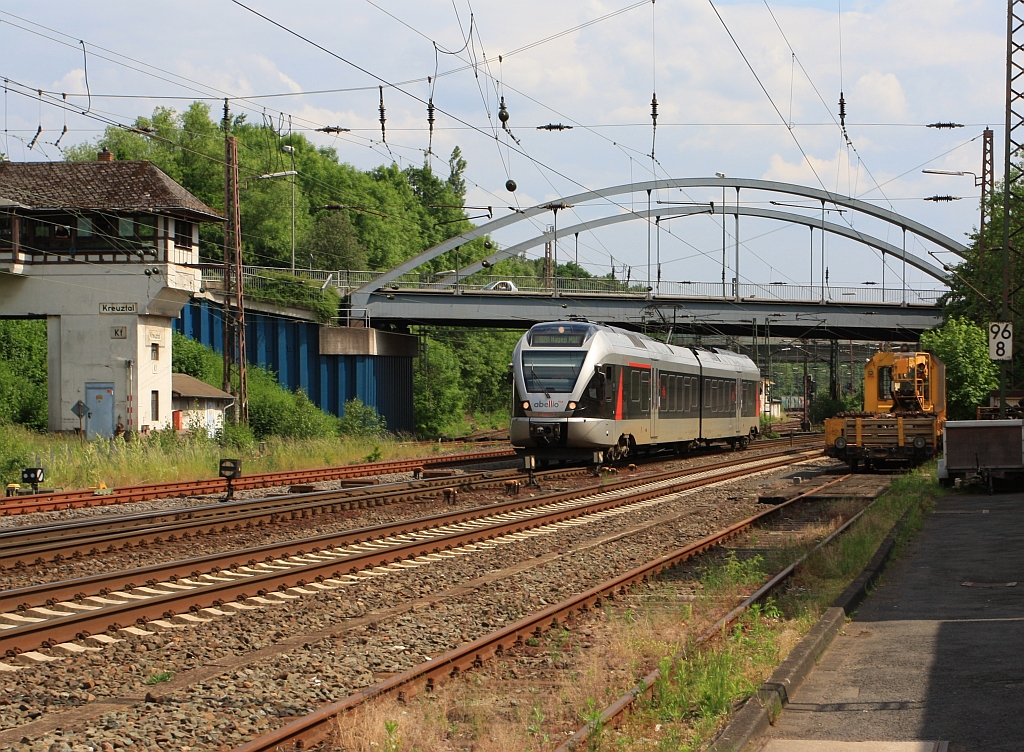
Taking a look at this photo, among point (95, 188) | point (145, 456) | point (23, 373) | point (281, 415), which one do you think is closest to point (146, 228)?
point (95, 188)

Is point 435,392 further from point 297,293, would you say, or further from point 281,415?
point 281,415

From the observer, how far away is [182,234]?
125 feet

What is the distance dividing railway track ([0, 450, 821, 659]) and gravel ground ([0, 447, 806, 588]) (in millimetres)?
791

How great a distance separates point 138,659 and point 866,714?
16.2ft

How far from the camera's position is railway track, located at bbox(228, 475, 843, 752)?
597 cm

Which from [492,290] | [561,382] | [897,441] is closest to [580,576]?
[561,382]

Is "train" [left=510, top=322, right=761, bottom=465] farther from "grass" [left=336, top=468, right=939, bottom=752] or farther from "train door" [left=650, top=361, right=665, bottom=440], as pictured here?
"grass" [left=336, top=468, right=939, bottom=752]

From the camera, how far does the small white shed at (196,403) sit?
38.1m

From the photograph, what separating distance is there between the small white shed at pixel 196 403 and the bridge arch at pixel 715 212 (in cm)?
1323

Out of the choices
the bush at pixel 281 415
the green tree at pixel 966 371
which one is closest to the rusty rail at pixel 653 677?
the green tree at pixel 966 371

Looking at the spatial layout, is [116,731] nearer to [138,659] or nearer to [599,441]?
[138,659]

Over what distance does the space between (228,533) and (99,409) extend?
22.3 metres

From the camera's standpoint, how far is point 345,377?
5194 cm

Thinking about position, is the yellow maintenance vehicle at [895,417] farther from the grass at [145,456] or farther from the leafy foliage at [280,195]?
the leafy foliage at [280,195]
